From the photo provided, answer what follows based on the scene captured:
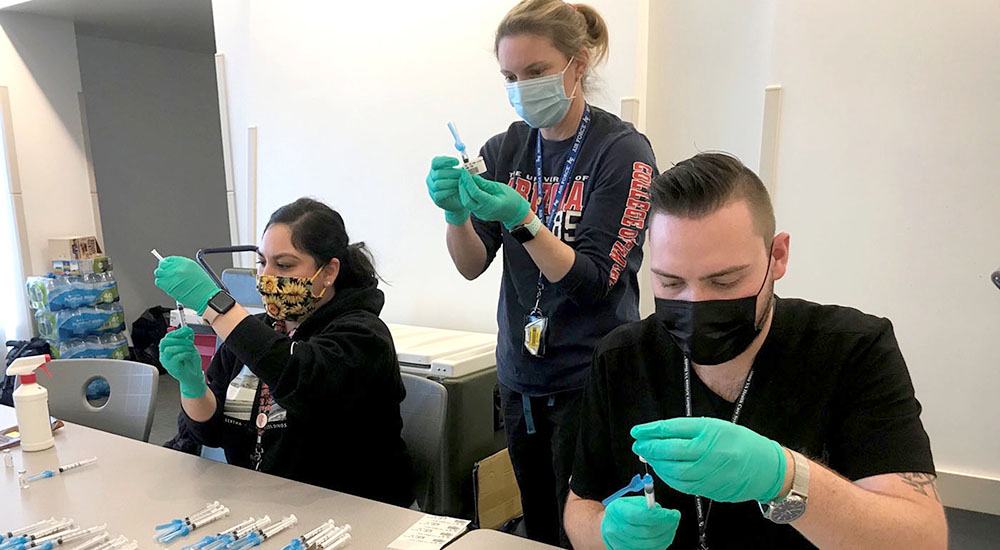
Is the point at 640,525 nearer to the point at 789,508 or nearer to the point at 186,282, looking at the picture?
the point at 789,508

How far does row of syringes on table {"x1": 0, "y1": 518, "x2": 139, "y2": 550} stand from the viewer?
40.5 inches

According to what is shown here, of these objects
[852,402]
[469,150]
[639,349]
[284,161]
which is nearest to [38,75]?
[284,161]

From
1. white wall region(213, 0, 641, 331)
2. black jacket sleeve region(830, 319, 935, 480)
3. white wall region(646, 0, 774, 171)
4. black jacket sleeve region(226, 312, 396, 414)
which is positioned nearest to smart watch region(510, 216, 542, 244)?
black jacket sleeve region(226, 312, 396, 414)

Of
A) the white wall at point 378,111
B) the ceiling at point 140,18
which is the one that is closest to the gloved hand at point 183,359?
the white wall at point 378,111

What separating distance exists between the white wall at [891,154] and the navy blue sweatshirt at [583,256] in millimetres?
1247

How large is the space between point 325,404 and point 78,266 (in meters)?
4.12

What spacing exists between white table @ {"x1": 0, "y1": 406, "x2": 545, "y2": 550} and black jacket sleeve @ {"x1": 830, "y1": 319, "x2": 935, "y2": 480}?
0.50m

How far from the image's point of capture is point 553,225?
1542 mm

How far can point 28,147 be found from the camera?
4.63 m

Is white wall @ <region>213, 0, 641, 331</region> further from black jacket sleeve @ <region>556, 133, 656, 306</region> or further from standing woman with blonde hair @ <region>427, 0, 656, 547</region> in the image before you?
black jacket sleeve @ <region>556, 133, 656, 306</region>

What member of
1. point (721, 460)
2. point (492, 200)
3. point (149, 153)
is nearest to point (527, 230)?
point (492, 200)

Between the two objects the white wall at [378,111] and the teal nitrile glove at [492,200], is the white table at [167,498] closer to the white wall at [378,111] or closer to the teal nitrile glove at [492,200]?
the teal nitrile glove at [492,200]

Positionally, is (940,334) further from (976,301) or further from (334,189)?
(334,189)

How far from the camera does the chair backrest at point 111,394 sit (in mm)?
1846
